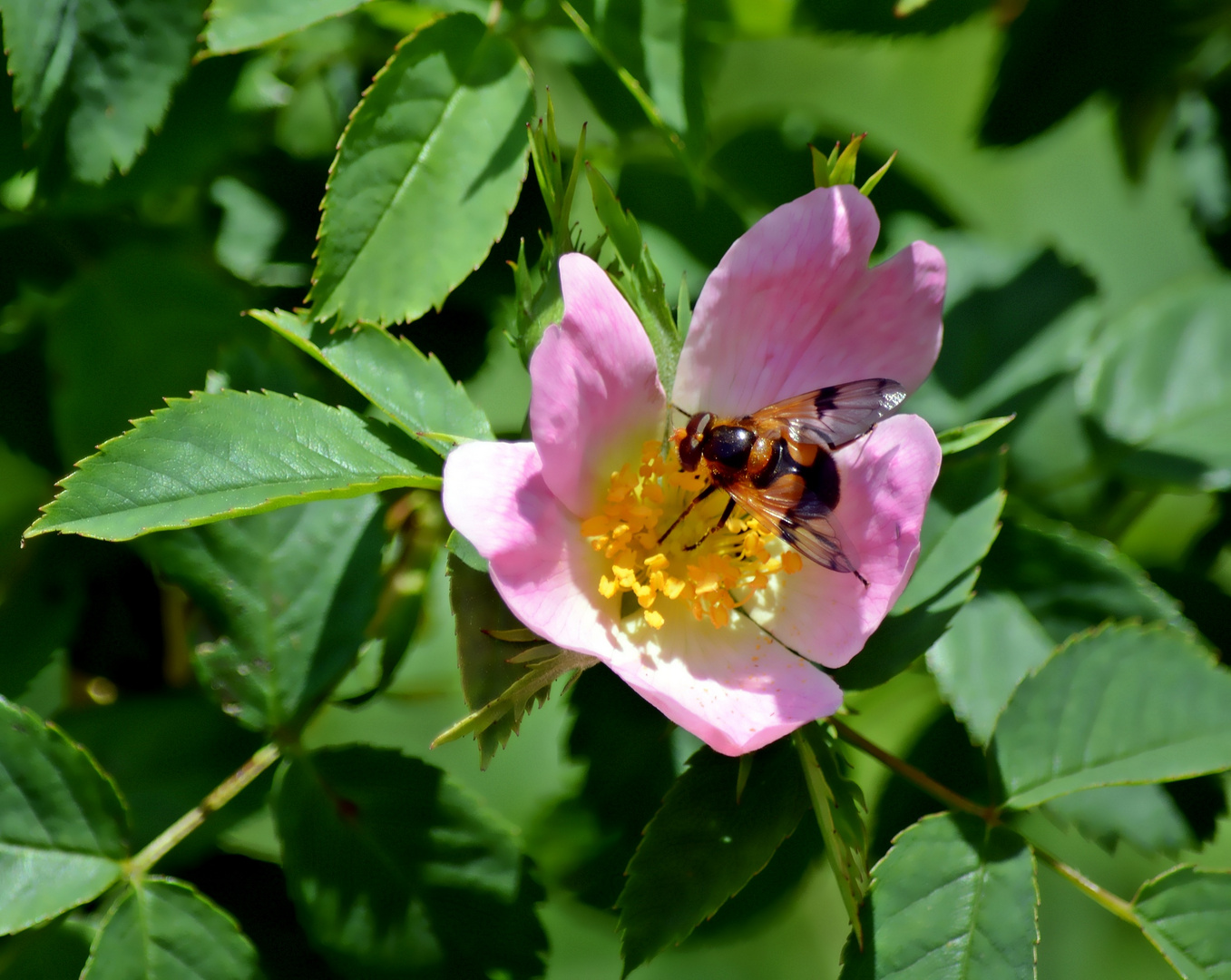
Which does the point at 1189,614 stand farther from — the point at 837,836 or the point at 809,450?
the point at 837,836

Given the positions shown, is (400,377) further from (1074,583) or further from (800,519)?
(1074,583)

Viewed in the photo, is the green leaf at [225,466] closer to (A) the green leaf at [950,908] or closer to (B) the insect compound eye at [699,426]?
(B) the insect compound eye at [699,426]

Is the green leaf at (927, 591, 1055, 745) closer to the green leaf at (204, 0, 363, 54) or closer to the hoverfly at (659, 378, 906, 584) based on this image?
the hoverfly at (659, 378, 906, 584)

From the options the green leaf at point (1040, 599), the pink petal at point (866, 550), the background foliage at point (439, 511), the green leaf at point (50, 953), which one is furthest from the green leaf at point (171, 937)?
the green leaf at point (1040, 599)

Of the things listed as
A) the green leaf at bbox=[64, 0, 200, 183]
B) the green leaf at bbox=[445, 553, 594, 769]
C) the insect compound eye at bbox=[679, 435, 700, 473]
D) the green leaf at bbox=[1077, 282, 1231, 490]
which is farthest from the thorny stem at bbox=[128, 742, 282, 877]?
the green leaf at bbox=[1077, 282, 1231, 490]

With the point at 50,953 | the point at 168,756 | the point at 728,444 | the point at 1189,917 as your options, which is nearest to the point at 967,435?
the point at 728,444

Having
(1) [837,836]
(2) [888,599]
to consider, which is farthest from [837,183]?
(1) [837,836]

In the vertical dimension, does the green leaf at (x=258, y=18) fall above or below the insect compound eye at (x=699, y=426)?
above
